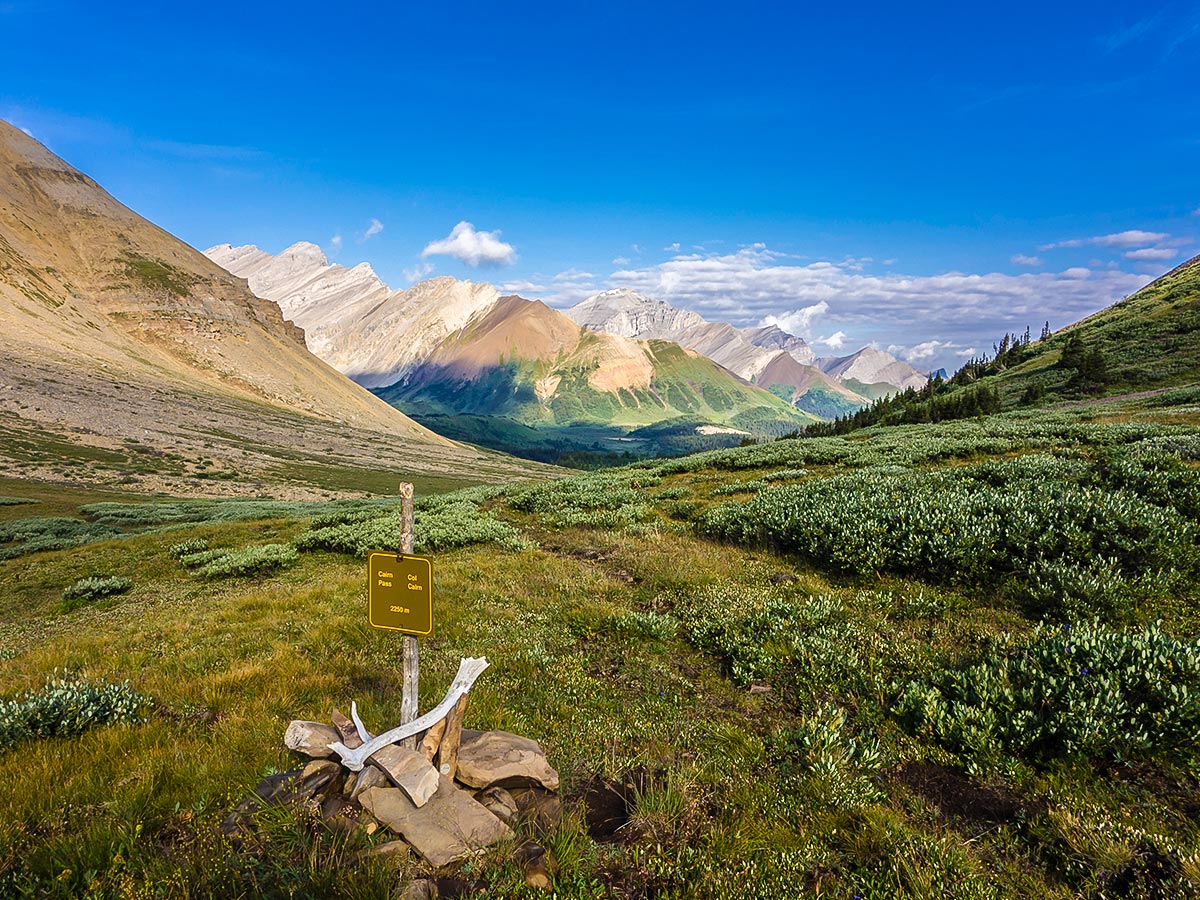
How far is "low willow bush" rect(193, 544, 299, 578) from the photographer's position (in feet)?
52.6

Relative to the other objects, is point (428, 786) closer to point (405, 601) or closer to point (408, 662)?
point (408, 662)

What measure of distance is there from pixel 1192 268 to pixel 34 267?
362 m

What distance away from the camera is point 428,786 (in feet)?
13.8

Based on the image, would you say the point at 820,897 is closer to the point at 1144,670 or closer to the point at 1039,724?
the point at 1039,724

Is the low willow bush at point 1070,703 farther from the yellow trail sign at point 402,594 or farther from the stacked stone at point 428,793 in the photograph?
the yellow trail sign at point 402,594

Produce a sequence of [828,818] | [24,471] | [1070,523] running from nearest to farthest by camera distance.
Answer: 1. [828,818]
2. [1070,523]
3. [24,471]

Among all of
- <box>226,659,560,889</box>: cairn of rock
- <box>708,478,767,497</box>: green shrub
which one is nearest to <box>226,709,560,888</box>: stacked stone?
<box>226,659,560,889</box>: cairn of rock

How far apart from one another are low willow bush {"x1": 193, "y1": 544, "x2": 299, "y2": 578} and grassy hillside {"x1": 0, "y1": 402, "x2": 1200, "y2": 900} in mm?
2340

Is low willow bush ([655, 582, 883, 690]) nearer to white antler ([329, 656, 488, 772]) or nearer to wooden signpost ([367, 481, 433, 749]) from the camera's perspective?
white antler ([329, 656, 488, 772])

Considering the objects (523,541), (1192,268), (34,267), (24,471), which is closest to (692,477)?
(523,541)

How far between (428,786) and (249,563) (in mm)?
15485

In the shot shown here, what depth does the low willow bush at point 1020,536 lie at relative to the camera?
25.1 feet

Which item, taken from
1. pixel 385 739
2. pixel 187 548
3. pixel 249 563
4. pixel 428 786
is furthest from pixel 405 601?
pixel 187 548

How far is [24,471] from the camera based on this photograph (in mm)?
65188
